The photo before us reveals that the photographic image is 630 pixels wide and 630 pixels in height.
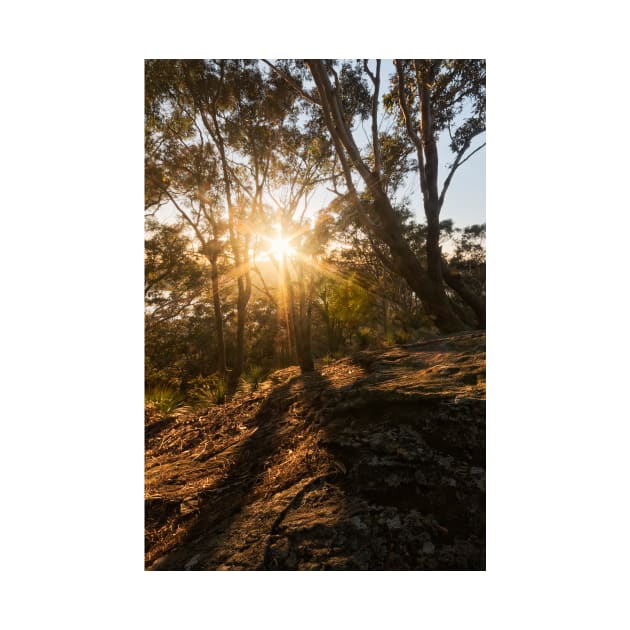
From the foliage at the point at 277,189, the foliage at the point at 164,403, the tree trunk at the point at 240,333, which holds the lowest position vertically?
the foliage at the point at 164,403

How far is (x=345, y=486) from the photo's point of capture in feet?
5.74

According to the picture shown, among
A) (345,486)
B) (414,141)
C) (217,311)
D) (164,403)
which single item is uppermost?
(414,141)

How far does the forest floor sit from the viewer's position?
1516mm

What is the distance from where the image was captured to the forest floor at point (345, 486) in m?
1.52

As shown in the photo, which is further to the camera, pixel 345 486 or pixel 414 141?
pixel 414 141

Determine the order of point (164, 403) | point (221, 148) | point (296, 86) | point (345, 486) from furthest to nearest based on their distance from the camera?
point (221, 148) → point (164, 403) → point (296, 86) → point (345, 486)

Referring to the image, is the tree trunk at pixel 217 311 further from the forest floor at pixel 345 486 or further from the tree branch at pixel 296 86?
the forest floor at pixel 345 486

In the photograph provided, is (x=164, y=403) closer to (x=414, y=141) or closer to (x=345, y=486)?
(x=345, y=486)

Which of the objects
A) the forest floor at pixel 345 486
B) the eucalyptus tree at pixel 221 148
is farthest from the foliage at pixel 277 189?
the forest floor at pixel 345 486

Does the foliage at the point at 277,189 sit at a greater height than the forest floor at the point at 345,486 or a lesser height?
A: greater

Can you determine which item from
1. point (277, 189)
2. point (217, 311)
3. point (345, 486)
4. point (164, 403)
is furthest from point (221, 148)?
point (345, 486)

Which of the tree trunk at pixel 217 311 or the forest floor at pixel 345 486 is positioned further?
the tree trunk at pixel 217 311
